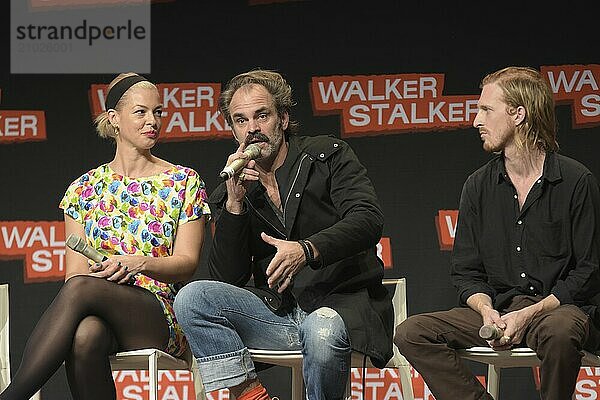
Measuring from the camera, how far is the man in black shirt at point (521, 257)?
307 cm

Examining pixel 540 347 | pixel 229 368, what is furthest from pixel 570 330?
pixel 229 368

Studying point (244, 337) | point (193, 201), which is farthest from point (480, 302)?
point (193, 201)

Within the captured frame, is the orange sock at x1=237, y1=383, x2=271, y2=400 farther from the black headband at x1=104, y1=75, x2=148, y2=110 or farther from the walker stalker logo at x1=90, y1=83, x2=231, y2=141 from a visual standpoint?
the walker stalker logo at x1=90, y1=83, x2=231, y2=141

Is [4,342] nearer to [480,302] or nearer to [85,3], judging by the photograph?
[480,302]

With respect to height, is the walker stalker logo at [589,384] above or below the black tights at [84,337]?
below

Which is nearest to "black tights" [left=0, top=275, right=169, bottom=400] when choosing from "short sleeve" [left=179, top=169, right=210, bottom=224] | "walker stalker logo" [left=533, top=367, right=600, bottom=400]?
"short sleeve" [left=179, top=169, right=210, bottom=224]

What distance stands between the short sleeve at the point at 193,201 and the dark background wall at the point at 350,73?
100 centimetres

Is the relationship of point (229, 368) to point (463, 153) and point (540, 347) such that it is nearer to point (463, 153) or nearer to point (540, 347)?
point (540, 347)

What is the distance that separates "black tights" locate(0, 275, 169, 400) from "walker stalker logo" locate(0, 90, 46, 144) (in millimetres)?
1676

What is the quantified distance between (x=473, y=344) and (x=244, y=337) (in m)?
0.70

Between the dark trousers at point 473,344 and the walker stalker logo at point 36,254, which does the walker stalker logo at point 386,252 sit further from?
the walker stalker logo at point 36,254

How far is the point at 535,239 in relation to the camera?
129 inches

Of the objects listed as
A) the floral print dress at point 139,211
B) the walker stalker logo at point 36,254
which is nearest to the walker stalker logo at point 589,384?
the floral print dress at point 139,211

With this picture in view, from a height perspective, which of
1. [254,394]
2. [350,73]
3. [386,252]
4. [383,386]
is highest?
[350,73]
